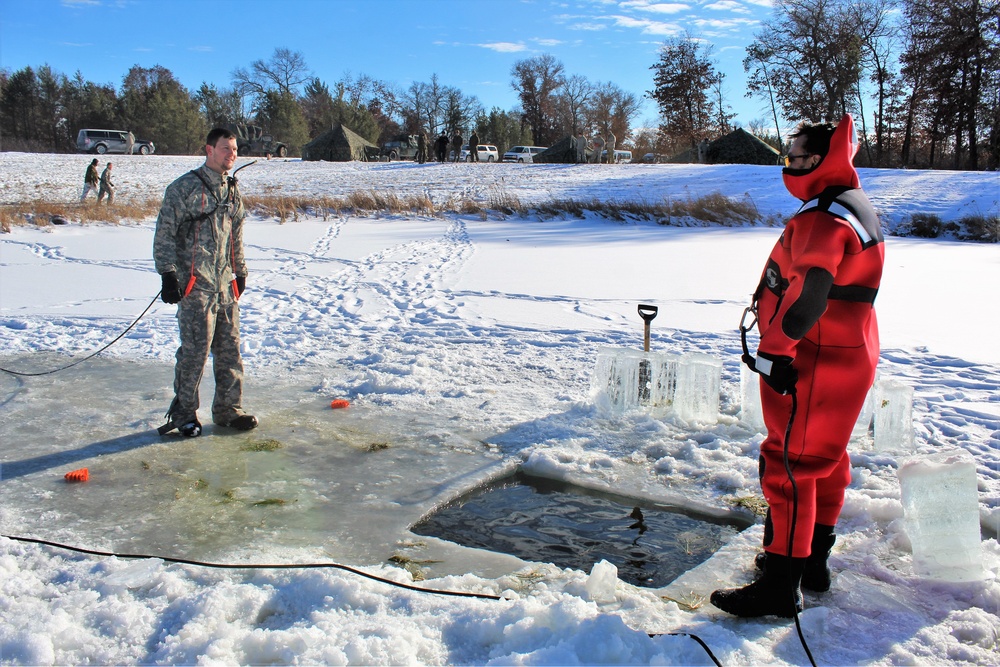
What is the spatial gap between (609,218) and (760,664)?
16.2m

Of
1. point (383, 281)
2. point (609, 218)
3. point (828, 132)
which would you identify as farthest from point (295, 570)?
point (609, 218)

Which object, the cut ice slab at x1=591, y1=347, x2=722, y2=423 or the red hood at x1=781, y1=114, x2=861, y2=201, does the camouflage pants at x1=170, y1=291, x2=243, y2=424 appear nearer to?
the cut ice slab at x1=591, y1=347, x2=722, y2=423

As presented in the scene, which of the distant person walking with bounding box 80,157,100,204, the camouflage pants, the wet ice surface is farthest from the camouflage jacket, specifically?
the distant person walking with bounding box 80,157,100,204

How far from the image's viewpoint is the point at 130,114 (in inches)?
2208

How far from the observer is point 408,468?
169 inches

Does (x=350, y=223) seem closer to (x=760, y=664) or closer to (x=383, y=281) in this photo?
(x=383, y=281)

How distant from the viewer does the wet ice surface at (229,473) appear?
345 cm

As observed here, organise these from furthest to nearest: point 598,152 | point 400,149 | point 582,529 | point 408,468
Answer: point 400,149 < point 598,152 < point 408,468 < point 582,529

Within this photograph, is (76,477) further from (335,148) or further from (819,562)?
(335,148)

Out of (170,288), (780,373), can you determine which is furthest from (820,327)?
(170,288)

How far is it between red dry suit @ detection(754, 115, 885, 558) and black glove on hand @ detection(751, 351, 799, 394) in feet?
0.08

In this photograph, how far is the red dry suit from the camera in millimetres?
2668

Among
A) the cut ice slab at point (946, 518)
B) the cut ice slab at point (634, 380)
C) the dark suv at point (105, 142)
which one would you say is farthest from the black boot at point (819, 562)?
the dark suv at point (105, 142)

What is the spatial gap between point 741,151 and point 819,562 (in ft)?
106
